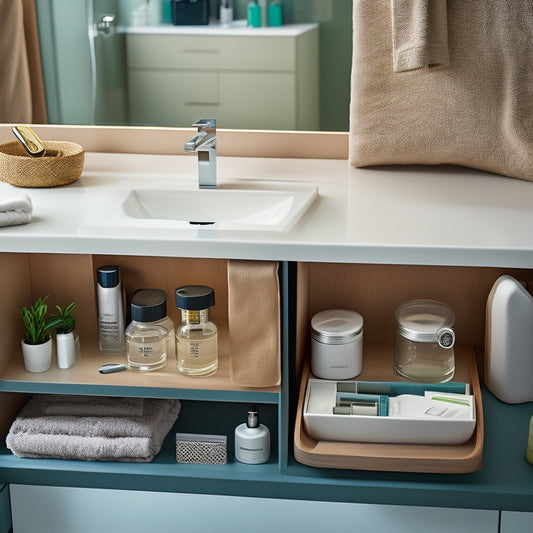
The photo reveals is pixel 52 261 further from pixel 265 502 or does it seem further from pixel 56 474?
pixel 265 502

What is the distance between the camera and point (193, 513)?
1814 millimetres

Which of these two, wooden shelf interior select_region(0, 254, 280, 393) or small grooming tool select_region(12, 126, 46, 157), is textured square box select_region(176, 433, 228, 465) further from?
small grooming tool select_region(12, 126, 46, 157)

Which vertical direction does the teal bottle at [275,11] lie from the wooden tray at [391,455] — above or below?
above

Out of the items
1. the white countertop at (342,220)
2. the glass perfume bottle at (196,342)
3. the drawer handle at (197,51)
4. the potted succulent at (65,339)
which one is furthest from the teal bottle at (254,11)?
the potted succulent at (65,339)

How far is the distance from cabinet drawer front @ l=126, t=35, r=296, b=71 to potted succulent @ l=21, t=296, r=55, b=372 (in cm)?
67

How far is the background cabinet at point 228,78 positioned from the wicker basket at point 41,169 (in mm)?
267

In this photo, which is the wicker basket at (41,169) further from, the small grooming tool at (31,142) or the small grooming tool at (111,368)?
the small grooming tool at (111,368)

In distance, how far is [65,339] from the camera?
5.98 ft

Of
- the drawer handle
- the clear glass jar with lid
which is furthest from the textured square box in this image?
the drawer handle

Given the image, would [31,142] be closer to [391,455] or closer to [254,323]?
[254,323]

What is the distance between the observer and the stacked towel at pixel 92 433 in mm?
1784

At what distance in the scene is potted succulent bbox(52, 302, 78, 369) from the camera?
1819 mm

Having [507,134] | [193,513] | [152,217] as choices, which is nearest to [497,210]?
[507,134]

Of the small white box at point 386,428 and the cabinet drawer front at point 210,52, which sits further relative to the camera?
the cabinet drawer front at point 210,52
